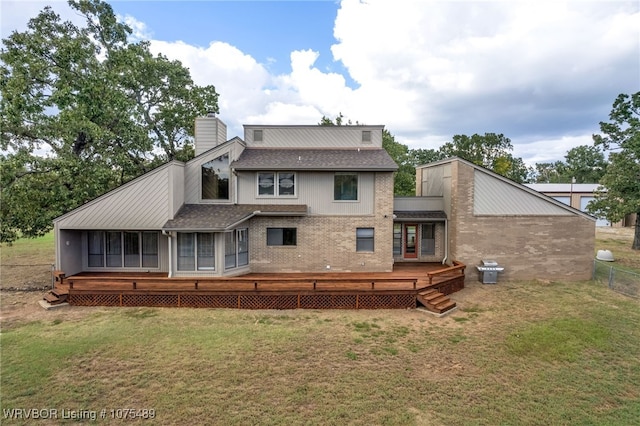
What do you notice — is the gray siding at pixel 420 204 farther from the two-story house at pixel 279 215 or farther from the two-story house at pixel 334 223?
the two-story house at pixel 279 215

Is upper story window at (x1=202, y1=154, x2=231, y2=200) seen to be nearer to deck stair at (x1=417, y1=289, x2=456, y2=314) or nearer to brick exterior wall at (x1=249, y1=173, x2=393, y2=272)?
brick exterior wall at (x1=249, y1=173, x2=393, y2=272)

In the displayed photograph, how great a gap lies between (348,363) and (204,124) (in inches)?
549

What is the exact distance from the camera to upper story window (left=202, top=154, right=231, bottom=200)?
1523 centimetres

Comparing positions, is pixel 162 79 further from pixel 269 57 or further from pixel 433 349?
pixel 433 349

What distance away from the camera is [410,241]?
17578mm

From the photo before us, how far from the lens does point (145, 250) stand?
1511cm

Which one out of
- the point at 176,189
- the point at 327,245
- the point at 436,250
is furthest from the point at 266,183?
the point at 436,250

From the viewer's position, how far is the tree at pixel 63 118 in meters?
14.1

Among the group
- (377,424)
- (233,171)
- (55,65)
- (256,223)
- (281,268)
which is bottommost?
(377,424)

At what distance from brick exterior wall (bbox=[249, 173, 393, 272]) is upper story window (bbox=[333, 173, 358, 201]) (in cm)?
97

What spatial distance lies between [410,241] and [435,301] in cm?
607

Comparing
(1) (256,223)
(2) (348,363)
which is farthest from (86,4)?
(2) (348,363)

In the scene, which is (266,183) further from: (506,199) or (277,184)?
(506,199)

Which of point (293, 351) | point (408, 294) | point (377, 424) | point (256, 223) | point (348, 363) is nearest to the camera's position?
point (377, 424)
